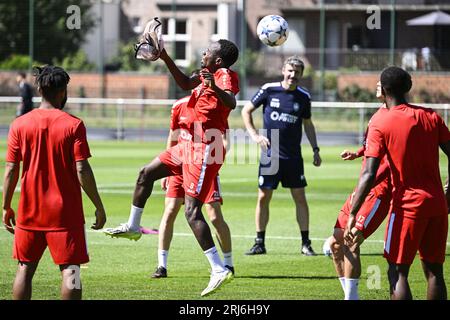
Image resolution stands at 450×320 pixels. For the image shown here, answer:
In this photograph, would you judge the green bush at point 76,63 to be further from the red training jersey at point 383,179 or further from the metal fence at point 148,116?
the red training jersey at point 383,179

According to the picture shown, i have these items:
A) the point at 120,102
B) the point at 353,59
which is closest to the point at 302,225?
the point at 120,102

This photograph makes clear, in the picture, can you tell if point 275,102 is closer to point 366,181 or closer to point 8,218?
point 366,181

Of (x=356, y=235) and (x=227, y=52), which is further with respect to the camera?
(x=227, y=52)

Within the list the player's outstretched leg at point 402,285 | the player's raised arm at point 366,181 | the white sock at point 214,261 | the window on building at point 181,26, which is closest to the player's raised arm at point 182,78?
the white sock at point 214,261

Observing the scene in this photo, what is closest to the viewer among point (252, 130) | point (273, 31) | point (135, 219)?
point (135, 219)

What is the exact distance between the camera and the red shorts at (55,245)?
7340 millimetres

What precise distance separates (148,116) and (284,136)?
81.6 ft

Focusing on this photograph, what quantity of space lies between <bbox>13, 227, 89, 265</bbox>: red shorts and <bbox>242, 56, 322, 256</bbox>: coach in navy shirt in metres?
5.41

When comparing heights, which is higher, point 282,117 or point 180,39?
point 180,39

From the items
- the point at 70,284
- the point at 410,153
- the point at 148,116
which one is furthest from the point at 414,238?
the point at 148,116

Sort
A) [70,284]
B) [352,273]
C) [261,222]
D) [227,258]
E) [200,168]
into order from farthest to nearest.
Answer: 1. [261,222]
2. [227,258]
3. [200,168]
4. [352,273]
5. [70,284]

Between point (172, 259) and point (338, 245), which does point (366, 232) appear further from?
point (172, 259)

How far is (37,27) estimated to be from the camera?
43062 mm

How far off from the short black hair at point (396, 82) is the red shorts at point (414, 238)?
94cm
